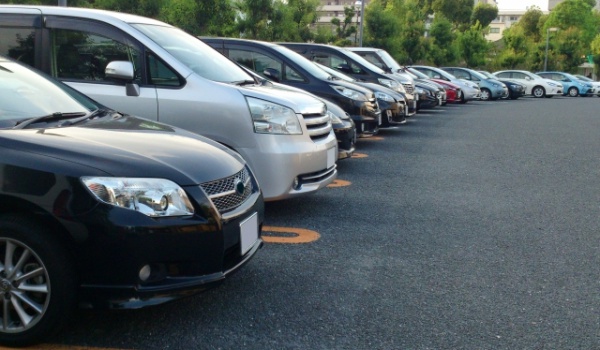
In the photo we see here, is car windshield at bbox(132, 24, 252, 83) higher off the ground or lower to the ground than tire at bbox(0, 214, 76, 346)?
higher

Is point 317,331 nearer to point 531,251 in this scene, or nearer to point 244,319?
point 244,319

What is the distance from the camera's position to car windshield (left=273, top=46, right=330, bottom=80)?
926 cm

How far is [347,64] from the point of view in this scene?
1324 centimetres

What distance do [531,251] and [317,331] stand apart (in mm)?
2286

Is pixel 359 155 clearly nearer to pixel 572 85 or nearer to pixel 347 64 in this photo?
pixel 347 64

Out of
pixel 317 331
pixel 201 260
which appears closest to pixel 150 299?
pixel 201 260

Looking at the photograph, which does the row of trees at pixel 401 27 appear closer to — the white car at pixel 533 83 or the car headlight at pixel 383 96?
the white car at pixel 533 83

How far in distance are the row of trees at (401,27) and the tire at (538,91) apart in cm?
704

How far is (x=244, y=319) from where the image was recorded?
148 inches

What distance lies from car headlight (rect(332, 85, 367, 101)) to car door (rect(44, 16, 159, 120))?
4.41 meters

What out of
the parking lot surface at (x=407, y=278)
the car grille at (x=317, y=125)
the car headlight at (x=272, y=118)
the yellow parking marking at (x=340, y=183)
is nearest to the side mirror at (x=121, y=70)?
the car headlight at (x=272, y=118)

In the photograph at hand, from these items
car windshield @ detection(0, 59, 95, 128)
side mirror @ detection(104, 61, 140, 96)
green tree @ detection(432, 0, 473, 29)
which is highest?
green tree @ detection(432, 0, 473, 29)

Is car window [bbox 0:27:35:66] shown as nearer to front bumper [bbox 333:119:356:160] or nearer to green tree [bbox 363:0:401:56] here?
front bumper [bbox 333:119:356:160]

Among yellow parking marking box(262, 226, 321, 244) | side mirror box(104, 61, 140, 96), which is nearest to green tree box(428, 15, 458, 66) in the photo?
yellow parking marking box(262, 226, 321, 244)
